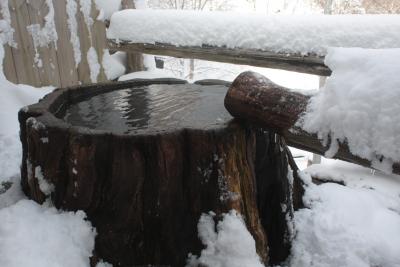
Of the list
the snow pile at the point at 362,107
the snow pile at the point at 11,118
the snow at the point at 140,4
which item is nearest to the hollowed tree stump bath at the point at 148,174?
the snow pile at the point at 362,107

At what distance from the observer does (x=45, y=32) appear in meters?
3.98

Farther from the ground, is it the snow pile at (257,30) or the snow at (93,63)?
the snow pile at (257,30)

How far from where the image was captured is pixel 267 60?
3426 millimetres

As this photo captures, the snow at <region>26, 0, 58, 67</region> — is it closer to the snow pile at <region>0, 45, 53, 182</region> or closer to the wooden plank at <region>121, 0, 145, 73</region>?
the snow pile at <region>0, 45, 53, 182</region>

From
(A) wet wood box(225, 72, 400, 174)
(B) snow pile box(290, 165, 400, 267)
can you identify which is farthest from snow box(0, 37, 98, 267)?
(B) snow pile box(290, 165, 400, 267)

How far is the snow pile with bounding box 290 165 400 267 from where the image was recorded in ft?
5.93

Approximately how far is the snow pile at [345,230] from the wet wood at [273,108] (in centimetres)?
71

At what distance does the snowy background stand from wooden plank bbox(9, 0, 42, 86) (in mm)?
871

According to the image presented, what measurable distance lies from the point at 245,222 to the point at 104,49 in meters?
3.90

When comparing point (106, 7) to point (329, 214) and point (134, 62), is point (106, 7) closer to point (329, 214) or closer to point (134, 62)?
point (134, 62)

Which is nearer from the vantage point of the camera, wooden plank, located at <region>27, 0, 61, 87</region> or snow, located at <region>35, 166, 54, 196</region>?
→ snow, located at <region>35, 166, 54, 196</region>

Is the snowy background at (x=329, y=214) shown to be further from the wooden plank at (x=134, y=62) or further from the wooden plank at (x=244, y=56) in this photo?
the wooden plank at (x=134, y=62)

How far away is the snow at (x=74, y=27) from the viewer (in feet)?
14.0

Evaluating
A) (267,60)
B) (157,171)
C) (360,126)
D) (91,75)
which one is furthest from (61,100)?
(91,75)
